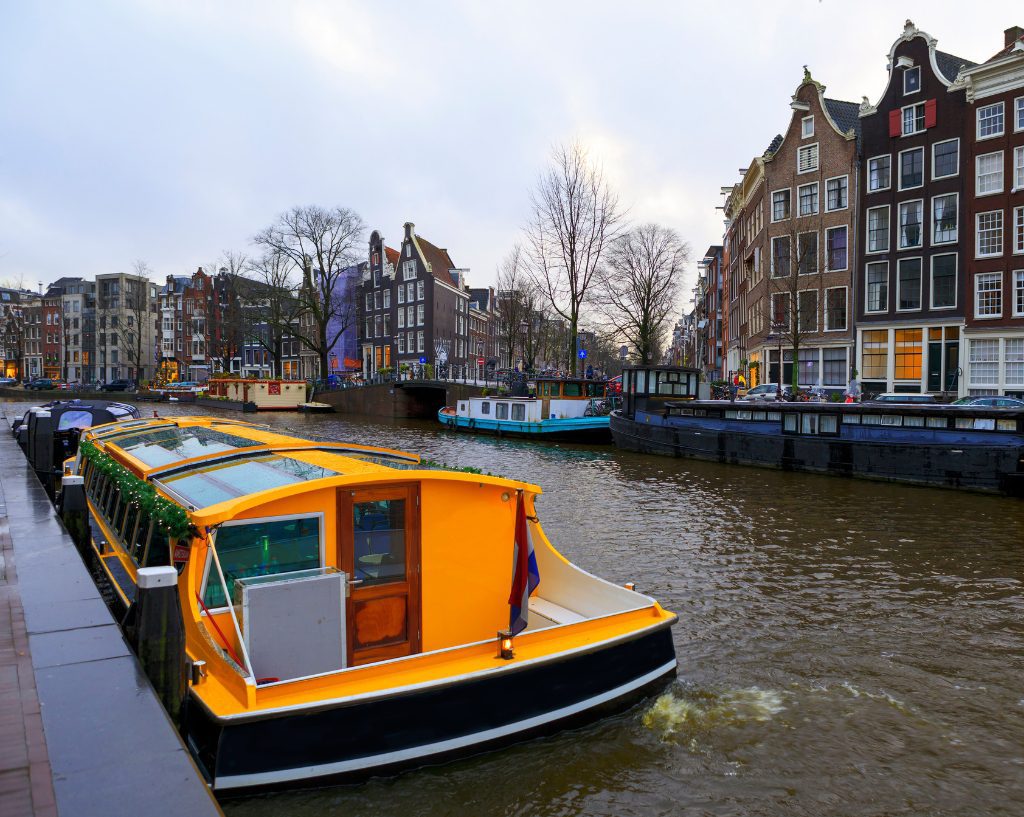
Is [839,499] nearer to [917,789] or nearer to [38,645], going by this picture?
[917,789]

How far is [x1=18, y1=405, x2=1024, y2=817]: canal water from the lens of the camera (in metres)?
5.54

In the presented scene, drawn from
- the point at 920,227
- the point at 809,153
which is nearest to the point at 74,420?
the point at 920,227

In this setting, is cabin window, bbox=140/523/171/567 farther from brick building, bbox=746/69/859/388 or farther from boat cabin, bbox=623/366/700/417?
brick building, bbox=746/69/859/388

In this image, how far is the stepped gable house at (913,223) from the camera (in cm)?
3353

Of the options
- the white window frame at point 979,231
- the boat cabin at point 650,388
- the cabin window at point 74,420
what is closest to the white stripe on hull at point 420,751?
→ the cabin window at point 74,420

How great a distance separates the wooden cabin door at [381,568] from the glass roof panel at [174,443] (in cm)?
273

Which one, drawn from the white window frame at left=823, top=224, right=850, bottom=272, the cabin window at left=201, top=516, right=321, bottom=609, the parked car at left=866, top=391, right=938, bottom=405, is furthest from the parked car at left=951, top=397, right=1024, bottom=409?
the cabin window at left=201, top=516, right=321, bottom=609

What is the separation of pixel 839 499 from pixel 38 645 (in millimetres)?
16835

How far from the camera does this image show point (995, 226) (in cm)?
3200

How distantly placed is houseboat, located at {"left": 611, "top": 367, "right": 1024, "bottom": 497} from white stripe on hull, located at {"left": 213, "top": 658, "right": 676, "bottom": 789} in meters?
16.2

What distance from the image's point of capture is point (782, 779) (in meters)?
5.83

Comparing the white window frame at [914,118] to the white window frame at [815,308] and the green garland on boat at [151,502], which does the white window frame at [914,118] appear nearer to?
the white window frame at [815,308]

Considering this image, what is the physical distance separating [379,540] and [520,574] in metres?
1.18

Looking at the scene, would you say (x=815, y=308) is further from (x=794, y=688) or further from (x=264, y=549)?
(x=264, y=549)
